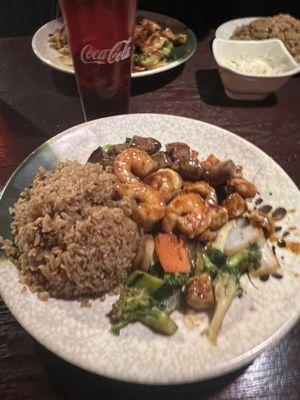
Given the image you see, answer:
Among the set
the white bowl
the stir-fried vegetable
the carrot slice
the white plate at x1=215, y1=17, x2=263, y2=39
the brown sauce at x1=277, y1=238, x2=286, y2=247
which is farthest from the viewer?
the white plate at x1=215, y1=17, x2=263, y2=39

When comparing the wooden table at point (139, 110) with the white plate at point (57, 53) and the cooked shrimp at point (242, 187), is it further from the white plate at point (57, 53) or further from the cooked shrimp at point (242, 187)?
the cooked shrimp at point (242, 187)

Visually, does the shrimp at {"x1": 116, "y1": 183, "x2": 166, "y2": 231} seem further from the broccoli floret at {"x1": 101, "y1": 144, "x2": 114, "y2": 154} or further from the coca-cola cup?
the coca-cola cup

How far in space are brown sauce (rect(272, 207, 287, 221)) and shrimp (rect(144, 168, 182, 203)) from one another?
1.33 ft

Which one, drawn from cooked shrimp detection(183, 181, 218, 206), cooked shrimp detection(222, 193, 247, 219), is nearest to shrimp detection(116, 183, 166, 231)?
cooked shrimp detection(183, 181, 218, 206)

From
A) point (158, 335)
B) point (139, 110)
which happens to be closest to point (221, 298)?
point (158, 335)

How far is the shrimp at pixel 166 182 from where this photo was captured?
1565 millimetres

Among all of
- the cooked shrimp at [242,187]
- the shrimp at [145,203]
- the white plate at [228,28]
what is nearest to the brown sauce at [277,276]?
the cooked shrimp at [242,187]

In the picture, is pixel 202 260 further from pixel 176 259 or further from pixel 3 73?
pixel 3 73

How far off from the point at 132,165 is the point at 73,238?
0.45 metres

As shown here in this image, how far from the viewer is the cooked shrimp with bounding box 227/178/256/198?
5.19 ft

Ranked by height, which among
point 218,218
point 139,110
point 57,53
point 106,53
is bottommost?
point 139,110

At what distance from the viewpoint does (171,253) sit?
139 cm

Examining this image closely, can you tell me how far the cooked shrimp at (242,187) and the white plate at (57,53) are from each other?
44.3 inches

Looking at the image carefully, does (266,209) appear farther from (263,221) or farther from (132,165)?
(132,165)
